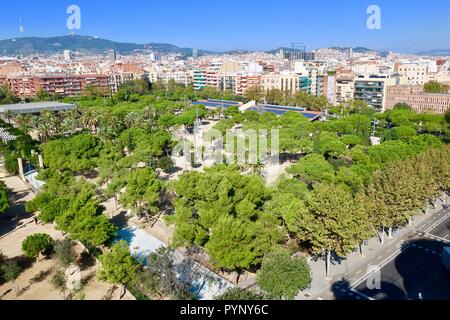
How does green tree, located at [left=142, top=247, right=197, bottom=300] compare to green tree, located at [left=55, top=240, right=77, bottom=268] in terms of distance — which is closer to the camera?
green tree, located at [left=142, top=247, right=197, bottom=300]

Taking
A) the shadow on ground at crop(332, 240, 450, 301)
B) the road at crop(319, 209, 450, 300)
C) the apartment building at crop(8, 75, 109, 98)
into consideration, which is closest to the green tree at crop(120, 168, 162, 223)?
the road at crop(319, 209, 450, 300)

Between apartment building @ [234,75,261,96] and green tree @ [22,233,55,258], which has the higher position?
apartment building @ [234,75,261,96]

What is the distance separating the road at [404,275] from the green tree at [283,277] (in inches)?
82.2

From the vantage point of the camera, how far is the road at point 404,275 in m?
16.8

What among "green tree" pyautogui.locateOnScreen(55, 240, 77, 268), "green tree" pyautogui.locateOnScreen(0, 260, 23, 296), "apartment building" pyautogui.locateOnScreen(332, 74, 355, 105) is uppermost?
"apartment building" pyautogui.locateOnScreen(332, 74, 355, 105)

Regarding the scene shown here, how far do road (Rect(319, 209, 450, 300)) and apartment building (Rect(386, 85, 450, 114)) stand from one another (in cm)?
4672

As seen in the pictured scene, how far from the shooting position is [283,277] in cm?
1490

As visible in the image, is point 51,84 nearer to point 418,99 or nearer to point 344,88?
point 344,88

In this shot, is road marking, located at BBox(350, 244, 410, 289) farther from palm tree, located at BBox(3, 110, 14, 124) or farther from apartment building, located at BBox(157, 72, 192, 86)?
apartment building, located at BBox(157, 72, 192, 86)

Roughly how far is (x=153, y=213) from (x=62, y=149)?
12.3 meters

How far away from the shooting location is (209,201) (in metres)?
20.4

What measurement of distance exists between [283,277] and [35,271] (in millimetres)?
12911

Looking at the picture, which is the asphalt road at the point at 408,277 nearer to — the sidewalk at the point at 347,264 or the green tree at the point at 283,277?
the sidewalk at the point at 347,264

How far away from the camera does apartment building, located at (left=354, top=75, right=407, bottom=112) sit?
71250 millimetres
